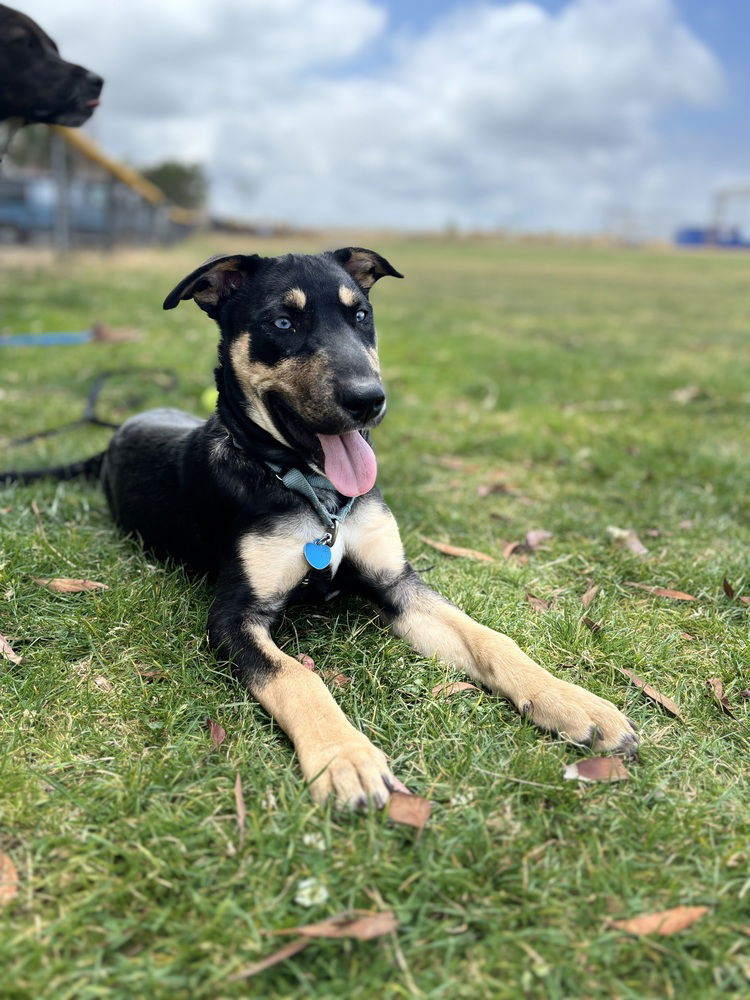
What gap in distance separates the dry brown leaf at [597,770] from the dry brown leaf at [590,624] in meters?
0.96

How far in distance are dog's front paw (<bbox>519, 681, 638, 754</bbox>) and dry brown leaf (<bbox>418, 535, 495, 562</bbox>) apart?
4.83ft

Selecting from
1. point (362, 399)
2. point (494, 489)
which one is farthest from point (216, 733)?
point (494, 489)

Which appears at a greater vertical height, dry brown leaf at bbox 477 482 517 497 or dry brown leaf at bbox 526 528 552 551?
dry brown leaf at bbox 477 482 517 497

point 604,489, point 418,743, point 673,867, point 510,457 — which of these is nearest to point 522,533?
point 604,489

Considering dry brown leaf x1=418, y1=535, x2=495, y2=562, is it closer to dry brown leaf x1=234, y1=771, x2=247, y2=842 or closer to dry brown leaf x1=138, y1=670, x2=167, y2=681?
dry brown leaf x1=138, y1=670, x2=167, y2=681

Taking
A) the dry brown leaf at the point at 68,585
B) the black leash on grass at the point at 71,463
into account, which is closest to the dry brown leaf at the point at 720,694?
the dry brown leaf at the point at 68,585

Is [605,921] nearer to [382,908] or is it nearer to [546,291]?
[382,908]

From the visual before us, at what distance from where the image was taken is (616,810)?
2336mm

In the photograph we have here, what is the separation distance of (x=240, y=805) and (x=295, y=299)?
2.01m

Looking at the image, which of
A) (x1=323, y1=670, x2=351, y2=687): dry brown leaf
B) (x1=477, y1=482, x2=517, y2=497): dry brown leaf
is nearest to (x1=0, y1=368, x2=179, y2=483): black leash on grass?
(x1=477, y1=482, x2=517, y2=497): dry brown leaf

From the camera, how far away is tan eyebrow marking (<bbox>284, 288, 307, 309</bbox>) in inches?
131

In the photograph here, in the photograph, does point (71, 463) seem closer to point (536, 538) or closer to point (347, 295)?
point (347, 295)

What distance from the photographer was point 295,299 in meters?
3.34

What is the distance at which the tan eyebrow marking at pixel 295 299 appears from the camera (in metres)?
3.34
